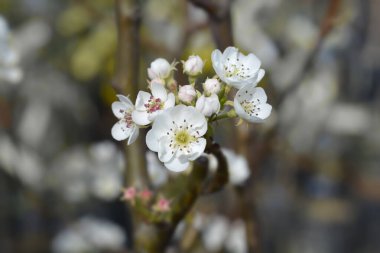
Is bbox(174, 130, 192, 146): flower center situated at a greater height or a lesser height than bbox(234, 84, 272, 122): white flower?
lesser

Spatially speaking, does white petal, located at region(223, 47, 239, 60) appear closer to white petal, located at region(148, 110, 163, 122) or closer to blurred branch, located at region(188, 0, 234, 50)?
white petal, located at region(148, 110, 163, 122)

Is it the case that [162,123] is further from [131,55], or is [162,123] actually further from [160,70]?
[131,55]

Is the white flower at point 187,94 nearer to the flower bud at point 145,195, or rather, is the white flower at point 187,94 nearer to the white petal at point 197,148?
the white petal at point 197,148

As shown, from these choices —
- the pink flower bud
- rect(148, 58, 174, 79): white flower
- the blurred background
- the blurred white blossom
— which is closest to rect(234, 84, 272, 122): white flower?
rect(148, 58, 174, 79): white flower

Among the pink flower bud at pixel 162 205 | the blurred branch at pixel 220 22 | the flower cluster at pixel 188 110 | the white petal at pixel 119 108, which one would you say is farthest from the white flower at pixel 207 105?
the blurred branch at pixel 220 22

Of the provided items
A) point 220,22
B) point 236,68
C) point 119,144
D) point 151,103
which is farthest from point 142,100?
point 119,144
